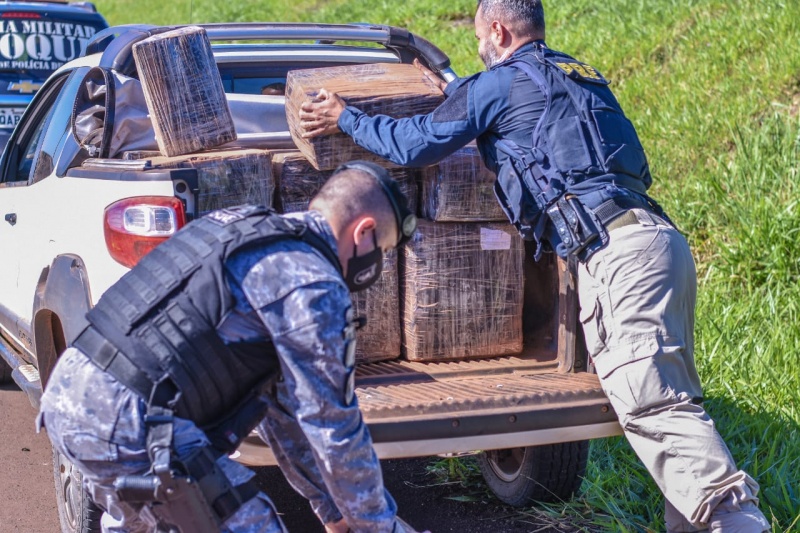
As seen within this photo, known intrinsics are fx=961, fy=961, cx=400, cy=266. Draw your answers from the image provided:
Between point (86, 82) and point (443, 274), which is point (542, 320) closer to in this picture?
point (443, 274)

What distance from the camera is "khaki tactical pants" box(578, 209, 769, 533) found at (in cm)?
305

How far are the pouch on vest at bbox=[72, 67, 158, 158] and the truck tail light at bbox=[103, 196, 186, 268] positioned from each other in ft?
1.95

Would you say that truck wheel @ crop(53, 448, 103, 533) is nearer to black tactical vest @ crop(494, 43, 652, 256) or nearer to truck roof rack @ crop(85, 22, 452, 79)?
truck roof rack @ crop(85, 22, 452, 79)

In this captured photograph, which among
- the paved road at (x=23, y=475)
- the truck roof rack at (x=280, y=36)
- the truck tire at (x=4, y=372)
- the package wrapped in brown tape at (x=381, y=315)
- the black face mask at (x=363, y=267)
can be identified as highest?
the truck roof rack at (x=280, y=36)

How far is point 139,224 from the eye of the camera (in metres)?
3.18

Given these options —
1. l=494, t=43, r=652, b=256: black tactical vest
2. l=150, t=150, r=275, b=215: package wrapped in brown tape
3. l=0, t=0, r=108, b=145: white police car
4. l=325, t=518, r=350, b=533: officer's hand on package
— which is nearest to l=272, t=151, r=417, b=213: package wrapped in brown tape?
l=150, t=150, r=275, b=215: package wrapped in brown tape

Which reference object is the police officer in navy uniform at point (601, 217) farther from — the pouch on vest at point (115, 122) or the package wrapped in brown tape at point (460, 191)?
the pouch on vest at point (115, 122)

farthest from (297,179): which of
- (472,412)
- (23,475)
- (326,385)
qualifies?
(23,475)

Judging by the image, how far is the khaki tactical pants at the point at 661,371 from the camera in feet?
10.0

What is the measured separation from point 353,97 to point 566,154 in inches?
32.3

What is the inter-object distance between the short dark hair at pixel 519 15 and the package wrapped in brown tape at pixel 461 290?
2.40ft

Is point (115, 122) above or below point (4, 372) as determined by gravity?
above

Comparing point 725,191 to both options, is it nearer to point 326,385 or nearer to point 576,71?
point 576,71

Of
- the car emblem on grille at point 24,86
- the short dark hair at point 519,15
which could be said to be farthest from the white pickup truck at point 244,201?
the car emblem on grille at point 24,86
